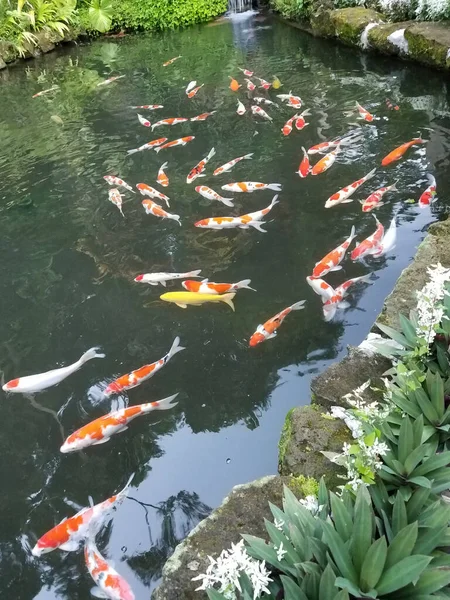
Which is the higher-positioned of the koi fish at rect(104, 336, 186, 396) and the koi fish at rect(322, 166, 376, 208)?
the koi fish at rect(322, 166, 376, 208)

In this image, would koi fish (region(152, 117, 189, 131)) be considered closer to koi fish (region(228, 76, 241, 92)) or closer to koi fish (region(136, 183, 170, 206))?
koi fish (region(228, 76, 241, 92))

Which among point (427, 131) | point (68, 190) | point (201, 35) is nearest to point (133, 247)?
point (68, 190)

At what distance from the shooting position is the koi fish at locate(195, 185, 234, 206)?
22.5 ft

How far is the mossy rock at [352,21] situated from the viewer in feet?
42.4

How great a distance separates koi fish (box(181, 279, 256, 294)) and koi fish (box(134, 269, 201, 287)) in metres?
0.30

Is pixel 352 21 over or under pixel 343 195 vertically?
over

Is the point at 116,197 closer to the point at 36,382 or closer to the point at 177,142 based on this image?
the point at 177,142

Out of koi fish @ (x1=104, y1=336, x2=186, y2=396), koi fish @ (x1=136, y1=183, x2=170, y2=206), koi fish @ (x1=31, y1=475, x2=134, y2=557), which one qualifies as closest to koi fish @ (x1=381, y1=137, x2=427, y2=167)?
koi fish @ (x1=136, y1=183, x2=170, y2=206)

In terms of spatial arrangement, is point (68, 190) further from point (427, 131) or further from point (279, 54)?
point (279, 54)

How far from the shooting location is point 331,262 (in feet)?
17.3

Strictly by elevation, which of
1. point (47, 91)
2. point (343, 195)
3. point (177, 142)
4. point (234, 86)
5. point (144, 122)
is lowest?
point (343, 195)

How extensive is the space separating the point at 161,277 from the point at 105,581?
10.1 ft

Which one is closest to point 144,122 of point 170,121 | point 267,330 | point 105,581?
point 170,121

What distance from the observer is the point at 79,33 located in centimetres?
1975
